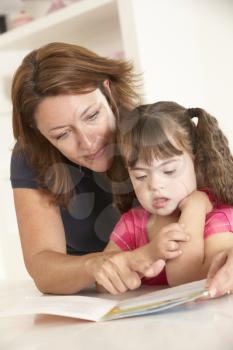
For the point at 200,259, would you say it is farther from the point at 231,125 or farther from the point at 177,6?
the point at 177,6

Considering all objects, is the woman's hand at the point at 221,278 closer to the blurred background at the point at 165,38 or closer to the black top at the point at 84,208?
the black top at the point at 84,208

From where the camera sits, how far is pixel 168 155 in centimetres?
103

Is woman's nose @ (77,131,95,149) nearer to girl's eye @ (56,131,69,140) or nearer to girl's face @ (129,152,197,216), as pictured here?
girl's eye @ (56,131,69,140)

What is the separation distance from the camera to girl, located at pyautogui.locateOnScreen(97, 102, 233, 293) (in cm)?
97

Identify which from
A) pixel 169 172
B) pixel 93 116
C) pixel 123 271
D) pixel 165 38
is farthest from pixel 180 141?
pixel 165 38

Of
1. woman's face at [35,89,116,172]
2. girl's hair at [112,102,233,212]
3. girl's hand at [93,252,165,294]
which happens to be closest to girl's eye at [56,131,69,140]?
woman's face at [35,89,116,172]

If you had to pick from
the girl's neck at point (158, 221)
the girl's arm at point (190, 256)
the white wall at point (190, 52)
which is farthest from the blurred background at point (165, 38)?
the girl's arm at point (190, 256)

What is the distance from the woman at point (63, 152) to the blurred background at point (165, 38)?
0.55m

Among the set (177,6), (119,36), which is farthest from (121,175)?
(119,36)

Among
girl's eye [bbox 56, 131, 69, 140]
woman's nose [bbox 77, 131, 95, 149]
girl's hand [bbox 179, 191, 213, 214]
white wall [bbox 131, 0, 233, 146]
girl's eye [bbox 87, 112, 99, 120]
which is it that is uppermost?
white wall [bbox 131, 0, 233, 146]

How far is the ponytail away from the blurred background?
71cm

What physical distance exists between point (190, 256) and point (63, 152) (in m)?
0.43

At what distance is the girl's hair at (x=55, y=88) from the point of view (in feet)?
3.70

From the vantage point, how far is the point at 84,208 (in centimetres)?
141
